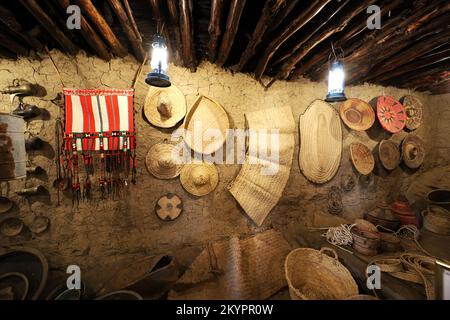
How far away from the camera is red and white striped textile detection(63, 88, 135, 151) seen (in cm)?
227

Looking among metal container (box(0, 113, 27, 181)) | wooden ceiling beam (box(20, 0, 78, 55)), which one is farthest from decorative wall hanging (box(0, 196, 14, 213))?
wooden ceiling beam (box(20, 0, 78, 55))

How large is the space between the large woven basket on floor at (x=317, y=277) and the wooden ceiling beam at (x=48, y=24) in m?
3.81

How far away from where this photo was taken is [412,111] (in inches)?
150

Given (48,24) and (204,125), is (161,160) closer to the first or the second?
(204,125)

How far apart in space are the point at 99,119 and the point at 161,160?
3.22 ft

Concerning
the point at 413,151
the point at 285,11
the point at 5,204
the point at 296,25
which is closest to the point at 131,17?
the point at 285,11

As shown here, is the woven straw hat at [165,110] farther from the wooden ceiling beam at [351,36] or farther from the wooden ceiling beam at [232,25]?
the wooden ceiling beam at [351,36]

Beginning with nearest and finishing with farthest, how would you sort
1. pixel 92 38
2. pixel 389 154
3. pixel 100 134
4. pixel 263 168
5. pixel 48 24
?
pixel 48 24 < pixel 92 38 < pixel 100 134 < pixel 263 168 < pixel 389 154

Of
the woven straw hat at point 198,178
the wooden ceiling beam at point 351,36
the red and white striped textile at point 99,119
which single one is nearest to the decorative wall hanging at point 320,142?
the wooden ceiling beam at point 351,36

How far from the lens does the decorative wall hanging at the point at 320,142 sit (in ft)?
10.4

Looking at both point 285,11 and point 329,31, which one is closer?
point 285,11

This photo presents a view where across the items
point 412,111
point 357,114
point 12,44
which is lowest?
point 357,114
